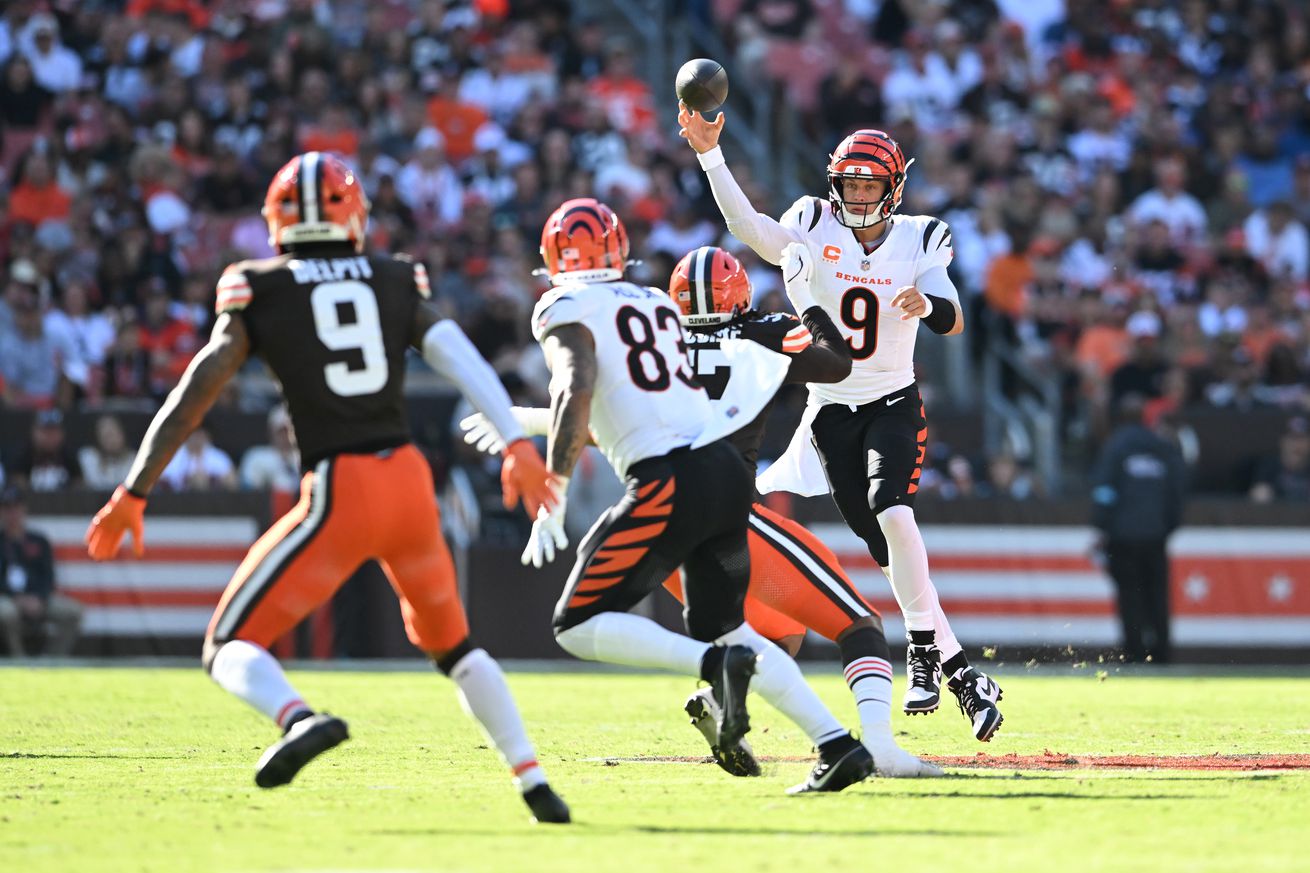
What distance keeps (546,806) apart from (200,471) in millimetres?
9970

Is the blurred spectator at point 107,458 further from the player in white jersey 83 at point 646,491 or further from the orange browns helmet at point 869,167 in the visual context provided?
the player in white jersey 83 at point 646,491

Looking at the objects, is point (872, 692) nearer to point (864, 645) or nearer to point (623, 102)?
point (864, 645)

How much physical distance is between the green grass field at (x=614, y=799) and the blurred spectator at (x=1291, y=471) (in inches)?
212

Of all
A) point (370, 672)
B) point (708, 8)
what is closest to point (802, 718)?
point (370, 672)

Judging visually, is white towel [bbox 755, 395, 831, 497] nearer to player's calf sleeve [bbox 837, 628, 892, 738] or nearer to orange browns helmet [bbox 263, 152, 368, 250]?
player's calf sleeve [bbox 837, 628, 892, 738]

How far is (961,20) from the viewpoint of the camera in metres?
21.7

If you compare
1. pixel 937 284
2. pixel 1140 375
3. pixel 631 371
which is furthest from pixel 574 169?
pixel 631 371

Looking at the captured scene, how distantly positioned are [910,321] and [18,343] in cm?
954

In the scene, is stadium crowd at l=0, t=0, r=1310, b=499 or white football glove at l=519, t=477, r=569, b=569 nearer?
white football glove at l=519, t=477, r=569, b=569

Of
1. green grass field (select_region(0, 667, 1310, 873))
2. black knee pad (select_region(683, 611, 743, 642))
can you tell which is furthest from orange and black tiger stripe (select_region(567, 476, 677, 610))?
green grass field (select_region(0, 667, 1310, 873))

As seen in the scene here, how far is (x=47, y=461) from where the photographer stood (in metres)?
15.4

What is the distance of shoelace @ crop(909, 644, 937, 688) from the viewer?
8211 millimetres

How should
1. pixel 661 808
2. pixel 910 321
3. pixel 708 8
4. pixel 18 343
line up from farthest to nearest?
pixel 708 8, pixel 18 343, pixel 910 321, pixel 661 808

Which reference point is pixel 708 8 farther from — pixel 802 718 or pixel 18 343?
pixel 802 718
